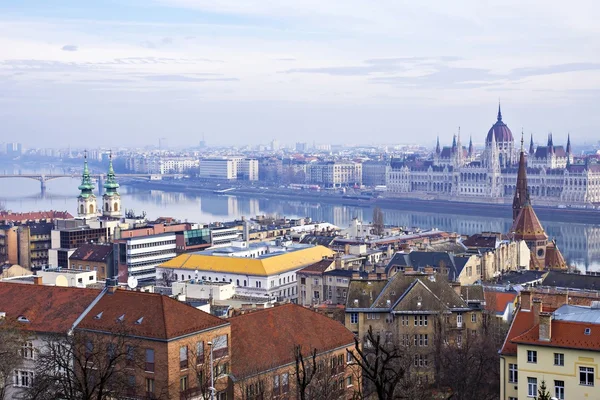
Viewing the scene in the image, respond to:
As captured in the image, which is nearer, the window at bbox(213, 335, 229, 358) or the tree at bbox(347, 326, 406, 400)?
the tree at bbox(347, 326, 406, 400)

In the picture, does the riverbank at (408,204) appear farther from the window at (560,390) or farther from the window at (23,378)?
the window at (23,378)

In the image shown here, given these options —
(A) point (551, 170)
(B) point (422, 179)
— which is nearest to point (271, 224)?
(A) point (551, 170)

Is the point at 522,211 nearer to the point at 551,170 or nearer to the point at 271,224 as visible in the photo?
the point at 271,224

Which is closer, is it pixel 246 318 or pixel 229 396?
pixel 229 396

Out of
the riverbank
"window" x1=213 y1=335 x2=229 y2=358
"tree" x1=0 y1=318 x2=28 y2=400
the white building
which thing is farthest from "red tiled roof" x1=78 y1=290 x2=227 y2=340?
the riverbank

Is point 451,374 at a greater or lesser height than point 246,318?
lesser

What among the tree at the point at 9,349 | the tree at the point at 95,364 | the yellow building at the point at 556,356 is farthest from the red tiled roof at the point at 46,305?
the yellow building at the point at 556,356

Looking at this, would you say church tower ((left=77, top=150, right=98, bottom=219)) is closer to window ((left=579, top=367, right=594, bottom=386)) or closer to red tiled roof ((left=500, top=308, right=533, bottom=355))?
red tiled roof ((left=500, top=308, right=533, bottom=355))
